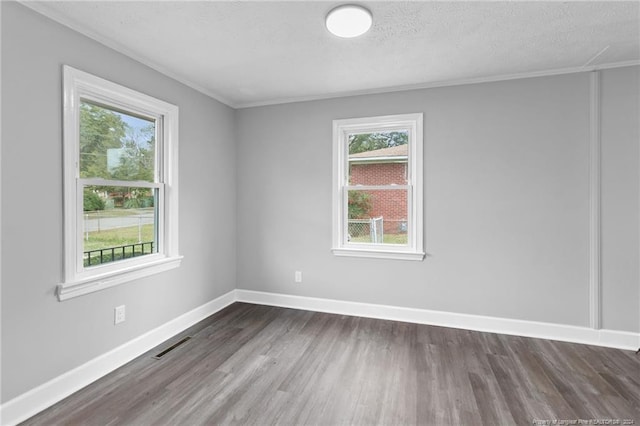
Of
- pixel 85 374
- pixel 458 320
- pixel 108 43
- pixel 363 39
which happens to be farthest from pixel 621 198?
pixel 85 374

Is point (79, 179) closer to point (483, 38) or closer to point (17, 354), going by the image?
point (17, 354)

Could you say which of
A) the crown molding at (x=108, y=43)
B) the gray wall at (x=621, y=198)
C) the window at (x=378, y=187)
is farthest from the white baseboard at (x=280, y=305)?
the crown molding at (x=108, y=43)

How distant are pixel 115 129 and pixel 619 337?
4.61m

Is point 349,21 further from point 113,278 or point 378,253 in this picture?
point 113,278

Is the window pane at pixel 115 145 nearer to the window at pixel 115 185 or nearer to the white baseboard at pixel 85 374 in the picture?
the window at pixel 115 185

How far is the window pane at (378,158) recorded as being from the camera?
354 cm

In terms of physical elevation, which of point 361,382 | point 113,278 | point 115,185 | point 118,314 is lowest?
point 361,382

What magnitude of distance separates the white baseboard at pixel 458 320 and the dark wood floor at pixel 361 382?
12 cm

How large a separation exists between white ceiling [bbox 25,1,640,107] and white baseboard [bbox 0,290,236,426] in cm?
233

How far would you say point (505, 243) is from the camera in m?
3.14

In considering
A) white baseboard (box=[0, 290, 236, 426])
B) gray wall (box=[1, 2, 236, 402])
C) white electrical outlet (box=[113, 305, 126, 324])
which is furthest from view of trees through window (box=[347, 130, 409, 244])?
white electrical outlet (box=[113, 305, 126, 324])

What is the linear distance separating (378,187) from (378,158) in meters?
0.33

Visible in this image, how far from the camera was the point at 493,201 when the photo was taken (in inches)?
125

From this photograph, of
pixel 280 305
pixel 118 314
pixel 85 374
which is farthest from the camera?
pixel 280 305
